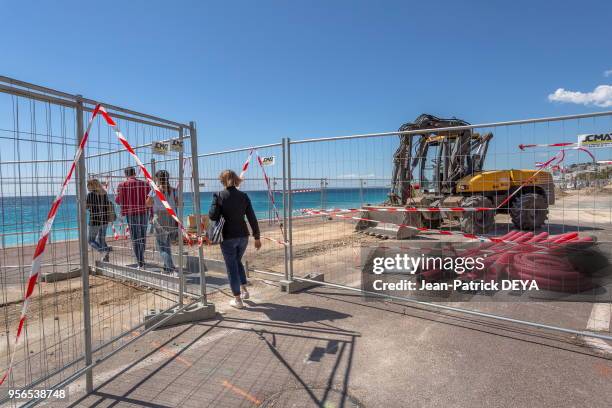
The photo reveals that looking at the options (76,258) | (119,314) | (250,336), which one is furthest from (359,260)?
(76,258)

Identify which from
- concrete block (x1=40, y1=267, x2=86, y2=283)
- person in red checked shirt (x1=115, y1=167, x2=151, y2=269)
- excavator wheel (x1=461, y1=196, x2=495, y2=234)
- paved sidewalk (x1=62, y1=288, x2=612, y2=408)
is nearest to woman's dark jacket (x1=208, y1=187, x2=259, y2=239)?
paved sidewalk (x1=62, y1=288, x2=612, y2=408)

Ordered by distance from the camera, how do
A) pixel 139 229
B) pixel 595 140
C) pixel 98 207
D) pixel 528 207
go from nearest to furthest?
pixel 595 140 < pixel 98 207 < pixel 139 229 < pixel 528 207

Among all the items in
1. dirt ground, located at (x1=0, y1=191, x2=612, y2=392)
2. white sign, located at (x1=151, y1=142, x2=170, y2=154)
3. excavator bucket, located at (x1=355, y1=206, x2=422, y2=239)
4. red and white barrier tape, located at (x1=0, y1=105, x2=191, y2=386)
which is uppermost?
white sign, located at (x1=151, y1=142, x2=170, y2=154)

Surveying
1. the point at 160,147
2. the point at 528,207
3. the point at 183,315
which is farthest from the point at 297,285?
the point at 528,207

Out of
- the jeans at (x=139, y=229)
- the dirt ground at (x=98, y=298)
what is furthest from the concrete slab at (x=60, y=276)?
the jeans at (x=139, y=229)

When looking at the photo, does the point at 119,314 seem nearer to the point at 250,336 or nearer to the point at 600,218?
the point at 250,336

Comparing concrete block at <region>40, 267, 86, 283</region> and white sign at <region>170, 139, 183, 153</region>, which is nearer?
white sign at <region>170, 139, 183, 153</region>

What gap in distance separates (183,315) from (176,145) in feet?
7.11

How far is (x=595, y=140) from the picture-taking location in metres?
3.74

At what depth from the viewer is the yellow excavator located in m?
10.5

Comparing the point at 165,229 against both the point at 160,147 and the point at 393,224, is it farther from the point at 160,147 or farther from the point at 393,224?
the point at 393,224

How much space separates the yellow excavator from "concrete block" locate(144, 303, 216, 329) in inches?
246

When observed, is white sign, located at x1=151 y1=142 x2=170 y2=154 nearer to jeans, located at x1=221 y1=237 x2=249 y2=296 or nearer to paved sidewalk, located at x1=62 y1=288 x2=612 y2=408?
jeans, located at x1=221 y1=237 x2=249 y2=296

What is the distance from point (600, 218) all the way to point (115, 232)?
20.6 metres
